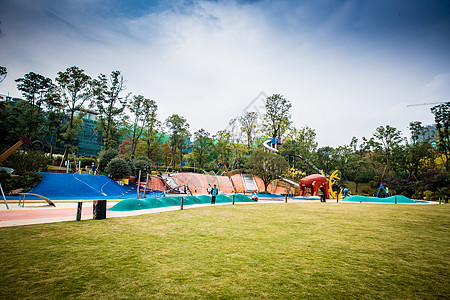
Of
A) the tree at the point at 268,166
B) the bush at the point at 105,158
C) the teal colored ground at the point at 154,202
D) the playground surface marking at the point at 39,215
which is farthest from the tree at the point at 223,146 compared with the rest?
the playground surface marking at the point at 39,215

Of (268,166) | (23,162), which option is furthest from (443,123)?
(23,162)

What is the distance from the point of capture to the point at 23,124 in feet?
109

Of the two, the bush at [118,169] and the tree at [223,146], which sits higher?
the tree at [223,146]

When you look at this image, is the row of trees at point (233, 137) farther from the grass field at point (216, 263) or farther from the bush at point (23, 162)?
→ the grass field at point (216, 263)

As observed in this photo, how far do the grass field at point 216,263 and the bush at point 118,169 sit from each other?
1956cm

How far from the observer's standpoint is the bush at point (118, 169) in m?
26.8

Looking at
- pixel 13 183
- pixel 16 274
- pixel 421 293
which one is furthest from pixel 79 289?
→ pixel 13 183

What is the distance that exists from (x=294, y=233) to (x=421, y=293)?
178 inches

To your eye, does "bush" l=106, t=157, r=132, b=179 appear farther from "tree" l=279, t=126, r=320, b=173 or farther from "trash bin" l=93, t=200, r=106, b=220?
"tree" l=279, t=126, r=320, b=173

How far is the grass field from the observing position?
380cm

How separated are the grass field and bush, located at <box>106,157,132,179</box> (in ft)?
64.2

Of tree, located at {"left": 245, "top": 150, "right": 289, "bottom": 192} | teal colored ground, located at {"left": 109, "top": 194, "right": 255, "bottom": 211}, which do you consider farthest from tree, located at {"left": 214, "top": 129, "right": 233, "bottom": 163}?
teal colored ground, located at {"left": 109, "top": 194, "right": 255, "bottom": 211}

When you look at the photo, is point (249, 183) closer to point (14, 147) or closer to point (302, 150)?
point (302, 150)

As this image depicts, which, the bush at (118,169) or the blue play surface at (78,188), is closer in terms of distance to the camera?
the blue play surface at (78,188)
